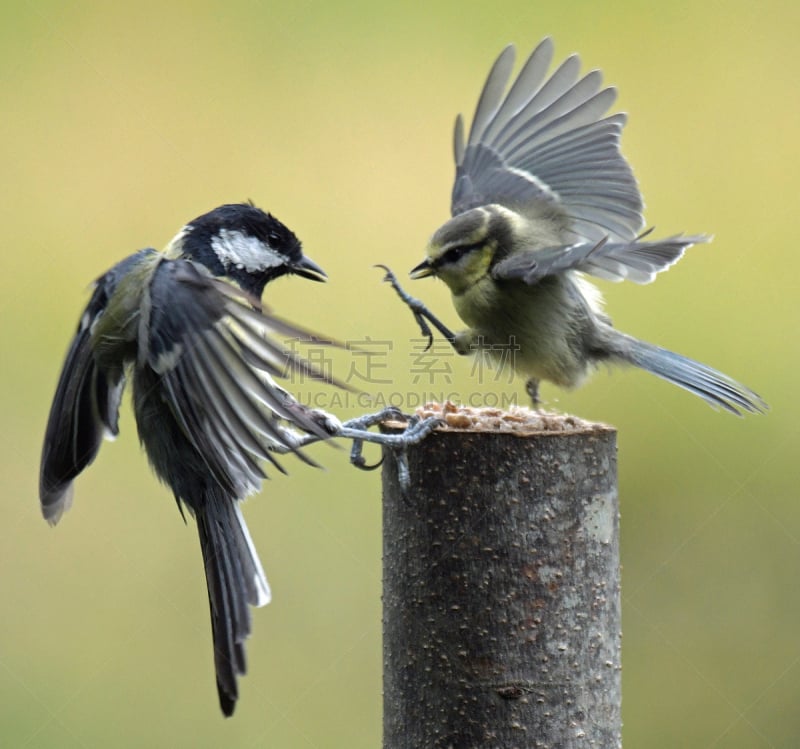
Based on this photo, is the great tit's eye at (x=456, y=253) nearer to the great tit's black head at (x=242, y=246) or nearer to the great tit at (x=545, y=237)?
the great tit at (x=545, y=237)

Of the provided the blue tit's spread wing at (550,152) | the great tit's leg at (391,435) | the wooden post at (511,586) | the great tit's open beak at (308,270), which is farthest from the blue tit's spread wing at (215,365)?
the blue tit's spread wing at (550,152)

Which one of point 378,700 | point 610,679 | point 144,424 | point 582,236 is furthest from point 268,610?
point 610,679

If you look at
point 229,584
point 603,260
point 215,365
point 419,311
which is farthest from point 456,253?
point 229,584

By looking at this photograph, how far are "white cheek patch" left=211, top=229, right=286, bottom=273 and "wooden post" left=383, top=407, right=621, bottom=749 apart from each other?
2.83 feet

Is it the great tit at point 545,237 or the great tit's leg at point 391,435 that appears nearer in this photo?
the great tit's leg at point 391,435

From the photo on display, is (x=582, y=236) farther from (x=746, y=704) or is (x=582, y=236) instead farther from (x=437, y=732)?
(x=746, y=704)

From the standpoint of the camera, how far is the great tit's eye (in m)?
2.49

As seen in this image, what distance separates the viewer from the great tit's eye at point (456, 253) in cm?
249

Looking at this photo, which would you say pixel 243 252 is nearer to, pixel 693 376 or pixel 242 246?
pixel 242 246

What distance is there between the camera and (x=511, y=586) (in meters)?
1.79

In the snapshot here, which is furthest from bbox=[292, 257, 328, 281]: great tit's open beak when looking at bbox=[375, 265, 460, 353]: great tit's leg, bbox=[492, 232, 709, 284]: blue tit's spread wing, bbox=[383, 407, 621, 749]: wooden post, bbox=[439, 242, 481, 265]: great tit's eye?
bbox=[383, 407, 621, 749]: wooden post

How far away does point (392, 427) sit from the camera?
6.57 ft

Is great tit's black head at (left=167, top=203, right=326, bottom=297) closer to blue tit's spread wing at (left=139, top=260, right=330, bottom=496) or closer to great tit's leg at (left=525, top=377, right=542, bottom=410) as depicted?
blue tit's spread wing at (left=139, top=260, right=330, bottom=496)

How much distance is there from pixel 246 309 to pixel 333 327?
215cm
